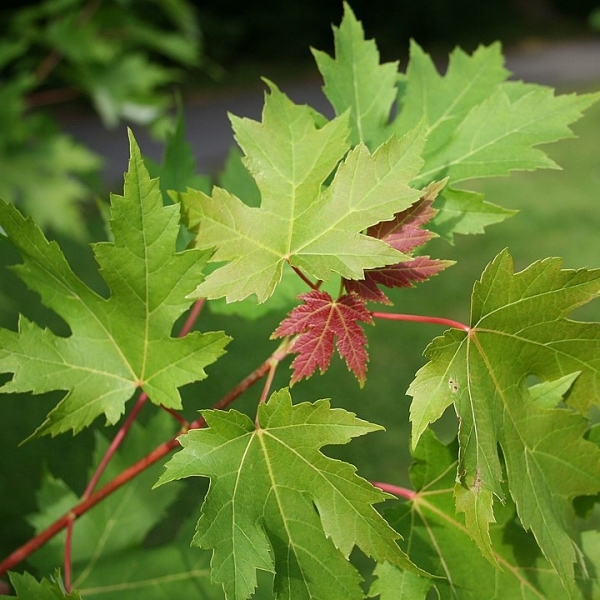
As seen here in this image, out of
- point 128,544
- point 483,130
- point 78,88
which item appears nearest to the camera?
point 483,130

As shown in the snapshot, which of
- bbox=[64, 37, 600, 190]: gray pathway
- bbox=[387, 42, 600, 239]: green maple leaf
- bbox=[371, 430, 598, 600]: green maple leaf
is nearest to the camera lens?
bbox=[371, 430, 598, 600]: green maple leaf

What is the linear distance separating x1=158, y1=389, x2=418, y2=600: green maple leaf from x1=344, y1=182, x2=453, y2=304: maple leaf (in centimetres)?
15


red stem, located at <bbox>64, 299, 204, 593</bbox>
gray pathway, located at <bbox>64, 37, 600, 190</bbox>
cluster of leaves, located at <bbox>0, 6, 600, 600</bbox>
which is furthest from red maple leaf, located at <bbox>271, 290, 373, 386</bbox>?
gray pathway, located at <bbox>64, 37, 600, 190</bbox>

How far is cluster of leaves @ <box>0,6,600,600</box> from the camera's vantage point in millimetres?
749

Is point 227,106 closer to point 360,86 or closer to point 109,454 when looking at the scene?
point 360,86

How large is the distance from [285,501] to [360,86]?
617mm

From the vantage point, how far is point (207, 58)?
A: 10594 millimetres

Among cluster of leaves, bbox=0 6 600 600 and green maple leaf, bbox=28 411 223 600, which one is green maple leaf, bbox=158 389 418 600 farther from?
green maple leaf, bbox=28 411 223 600

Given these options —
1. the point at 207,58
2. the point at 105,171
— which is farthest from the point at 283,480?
the point at 207,58

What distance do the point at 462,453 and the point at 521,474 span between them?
9cm

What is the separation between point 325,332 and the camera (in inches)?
31.2

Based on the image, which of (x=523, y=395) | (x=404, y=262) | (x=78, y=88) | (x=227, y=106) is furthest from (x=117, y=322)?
(x=227, y=106)

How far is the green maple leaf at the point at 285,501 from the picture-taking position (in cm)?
73

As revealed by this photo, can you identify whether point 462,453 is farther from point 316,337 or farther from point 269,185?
point 269,185
